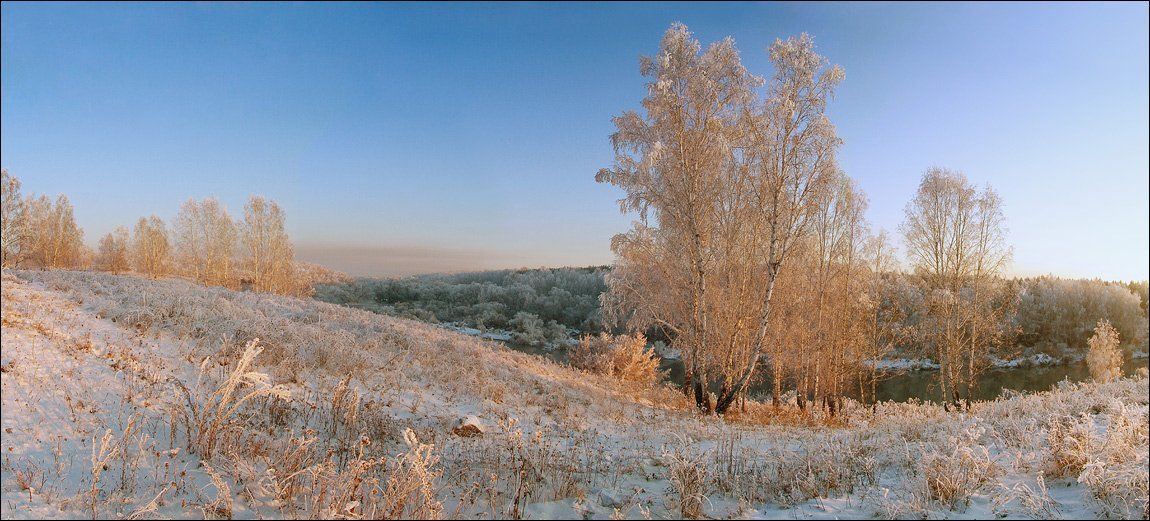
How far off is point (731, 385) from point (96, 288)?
14645 millimetres

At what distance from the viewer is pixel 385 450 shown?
6.04 meters

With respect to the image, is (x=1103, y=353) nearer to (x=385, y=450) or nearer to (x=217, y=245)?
(x=385, y=450)

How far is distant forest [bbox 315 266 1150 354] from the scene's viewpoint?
115 ft

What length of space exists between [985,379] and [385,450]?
42676 millimetres

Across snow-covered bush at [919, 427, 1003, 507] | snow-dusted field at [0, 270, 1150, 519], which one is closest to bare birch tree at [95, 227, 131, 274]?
snow-dusted field at [0, 270, 1150, 519]

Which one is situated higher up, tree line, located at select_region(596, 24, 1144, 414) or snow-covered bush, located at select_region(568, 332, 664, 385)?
tree line, located at select_region(596, 24, 1144, 414)

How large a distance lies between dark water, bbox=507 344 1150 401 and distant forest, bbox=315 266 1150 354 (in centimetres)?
255

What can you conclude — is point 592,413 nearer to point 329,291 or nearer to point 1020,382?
point 1020,382

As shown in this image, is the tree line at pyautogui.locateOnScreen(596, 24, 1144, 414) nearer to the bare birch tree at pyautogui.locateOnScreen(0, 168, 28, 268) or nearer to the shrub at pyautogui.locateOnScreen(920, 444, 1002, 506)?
the shrub at pyautogui.locateOnScreen(920, 444, 1002, 506)

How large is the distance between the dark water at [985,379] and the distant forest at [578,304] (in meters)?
2.55

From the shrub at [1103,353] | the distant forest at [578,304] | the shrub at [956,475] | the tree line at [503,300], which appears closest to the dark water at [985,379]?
the distant forest at [578,304]

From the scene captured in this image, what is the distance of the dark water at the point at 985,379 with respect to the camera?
101 ft

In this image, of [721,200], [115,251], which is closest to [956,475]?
[721,200]

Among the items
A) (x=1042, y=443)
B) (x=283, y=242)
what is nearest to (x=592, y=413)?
(x=1042, y=443)
